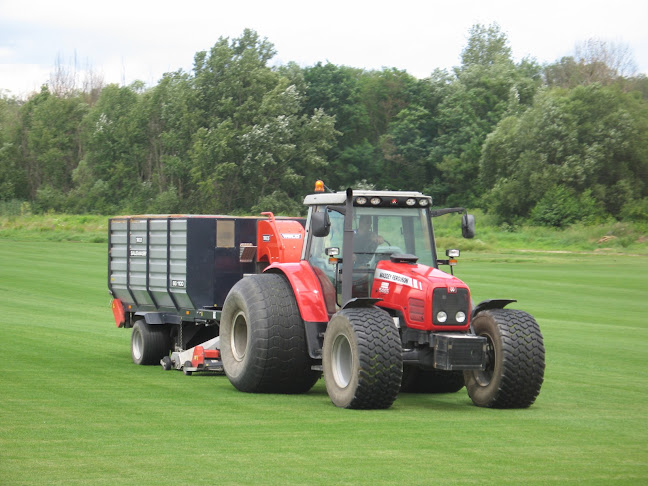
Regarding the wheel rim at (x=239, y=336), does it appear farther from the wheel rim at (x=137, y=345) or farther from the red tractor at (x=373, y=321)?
the wheel rim at (x=137, y=345)

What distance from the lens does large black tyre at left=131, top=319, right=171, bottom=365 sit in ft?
53.7

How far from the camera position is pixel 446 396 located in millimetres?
13383

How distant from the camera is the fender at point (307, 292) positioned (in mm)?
12478

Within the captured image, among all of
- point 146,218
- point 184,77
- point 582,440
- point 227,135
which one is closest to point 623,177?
point 227,135

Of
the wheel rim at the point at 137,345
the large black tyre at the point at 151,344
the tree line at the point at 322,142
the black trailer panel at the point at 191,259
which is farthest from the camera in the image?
the tree line at the point at 322,142

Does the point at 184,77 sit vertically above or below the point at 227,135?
above

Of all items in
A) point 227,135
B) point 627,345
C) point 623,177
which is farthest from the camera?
point 227,135

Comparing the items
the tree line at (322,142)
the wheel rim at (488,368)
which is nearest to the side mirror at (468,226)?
the wheel rim at (488,368)

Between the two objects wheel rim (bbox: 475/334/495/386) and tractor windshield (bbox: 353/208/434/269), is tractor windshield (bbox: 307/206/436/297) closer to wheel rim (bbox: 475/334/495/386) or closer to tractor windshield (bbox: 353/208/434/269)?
tractor windshield (bbox: 353/208/434/269)

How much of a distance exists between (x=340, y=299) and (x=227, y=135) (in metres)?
64.8

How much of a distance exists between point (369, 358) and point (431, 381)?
9.60ft

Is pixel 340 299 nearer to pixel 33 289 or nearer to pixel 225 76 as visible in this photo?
pixel 33 289

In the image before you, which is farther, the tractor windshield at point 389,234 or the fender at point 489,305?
the tractor windshield at point 389,234

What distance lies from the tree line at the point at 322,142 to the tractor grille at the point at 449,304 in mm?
57166
